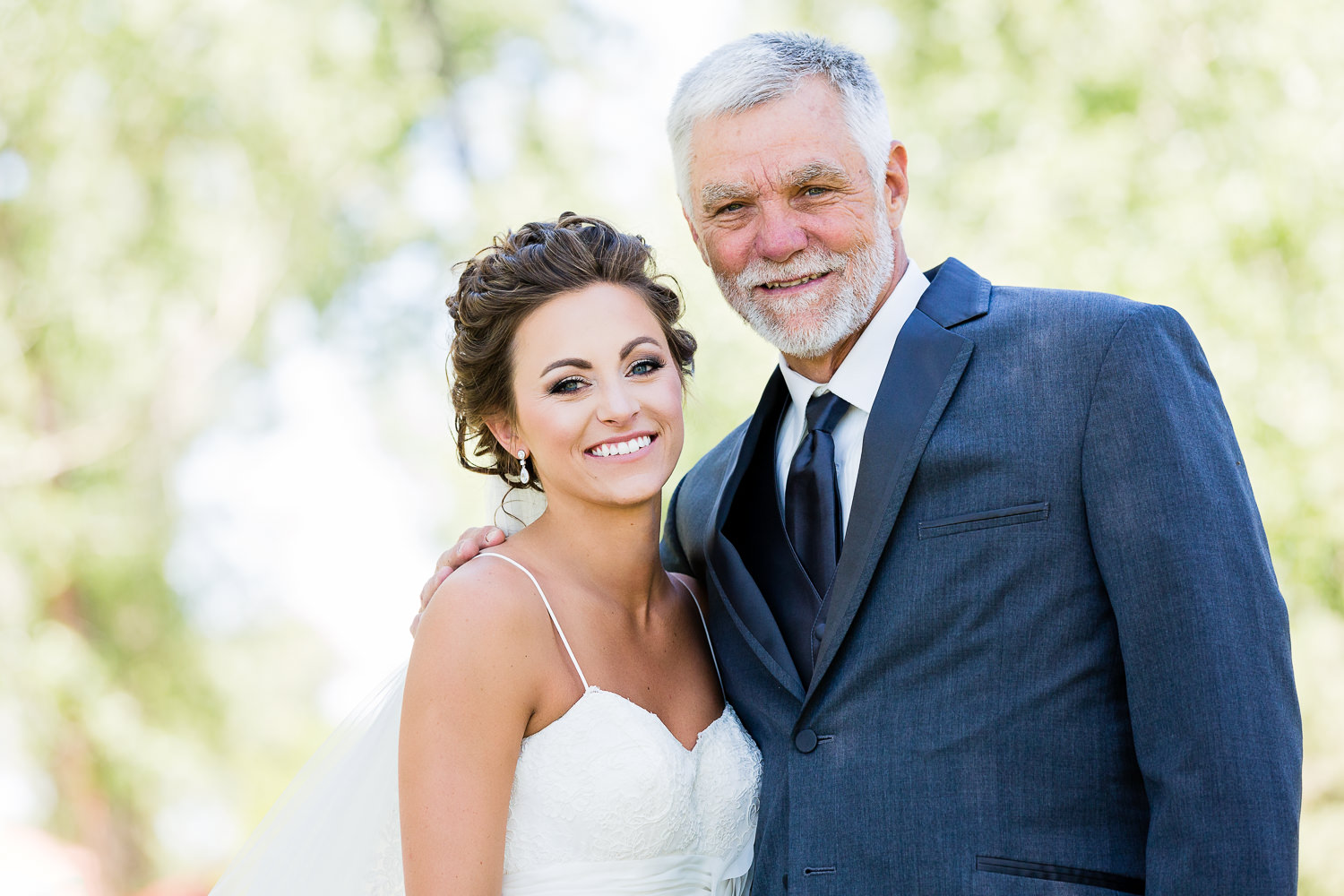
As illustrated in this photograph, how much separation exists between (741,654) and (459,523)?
7848 mm

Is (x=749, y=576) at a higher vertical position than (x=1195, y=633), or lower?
higher

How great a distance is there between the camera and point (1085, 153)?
6586mm

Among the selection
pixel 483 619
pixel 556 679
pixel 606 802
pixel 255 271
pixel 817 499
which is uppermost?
pixel 255 271

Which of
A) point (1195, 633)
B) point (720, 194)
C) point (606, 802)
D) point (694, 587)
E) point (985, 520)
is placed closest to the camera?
point (1195, 633)

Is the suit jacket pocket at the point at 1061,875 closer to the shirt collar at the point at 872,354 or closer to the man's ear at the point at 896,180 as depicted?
the shirt collar at the point at 872,354

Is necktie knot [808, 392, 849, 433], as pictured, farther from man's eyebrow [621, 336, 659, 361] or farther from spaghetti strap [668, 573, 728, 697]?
spaghetti strap [668, 573, 728, 697]

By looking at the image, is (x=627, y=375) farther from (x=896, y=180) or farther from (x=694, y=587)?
(x=896, y=180)

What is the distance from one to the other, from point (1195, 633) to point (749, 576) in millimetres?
966

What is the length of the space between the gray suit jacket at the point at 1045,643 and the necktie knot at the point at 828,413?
0.27m

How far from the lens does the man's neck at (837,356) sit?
273 centimetres

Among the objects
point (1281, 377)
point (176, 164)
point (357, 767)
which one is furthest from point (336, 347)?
point (357, 767)

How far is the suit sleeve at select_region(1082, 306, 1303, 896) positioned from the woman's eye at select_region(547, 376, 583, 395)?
1.18 metres

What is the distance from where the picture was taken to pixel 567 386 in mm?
2814

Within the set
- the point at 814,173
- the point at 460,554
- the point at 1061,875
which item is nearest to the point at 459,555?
the point at 460,554
